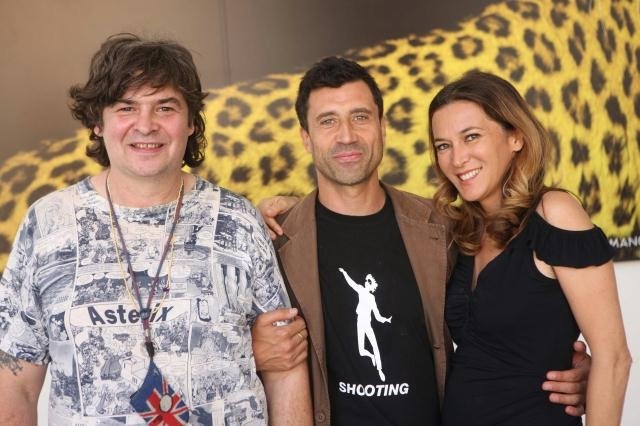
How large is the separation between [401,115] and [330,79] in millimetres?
950

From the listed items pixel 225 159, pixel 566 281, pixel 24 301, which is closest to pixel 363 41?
pixel 225 159

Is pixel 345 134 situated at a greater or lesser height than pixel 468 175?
greater

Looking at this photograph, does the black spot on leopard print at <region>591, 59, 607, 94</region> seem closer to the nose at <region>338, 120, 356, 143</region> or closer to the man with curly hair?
the nose at <region>338, 120, 356, 143</region>

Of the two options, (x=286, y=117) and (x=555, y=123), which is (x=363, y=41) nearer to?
(x=286, y=117)

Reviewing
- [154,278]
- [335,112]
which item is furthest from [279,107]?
[154,278]

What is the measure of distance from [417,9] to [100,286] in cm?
211

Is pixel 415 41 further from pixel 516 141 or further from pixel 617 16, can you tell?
pixel 516 141

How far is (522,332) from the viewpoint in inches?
75.9

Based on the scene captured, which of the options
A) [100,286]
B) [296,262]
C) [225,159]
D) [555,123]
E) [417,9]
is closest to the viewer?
[100,286]

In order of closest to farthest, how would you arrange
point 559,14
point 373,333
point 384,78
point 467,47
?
point 373,333 → point 384,78 → point 467,47 → point 559,14

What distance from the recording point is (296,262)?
7.28ft

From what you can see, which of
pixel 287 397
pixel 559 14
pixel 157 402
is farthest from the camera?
pixel 559 14

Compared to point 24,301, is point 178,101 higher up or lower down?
higher up

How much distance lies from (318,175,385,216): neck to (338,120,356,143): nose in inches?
5.7
